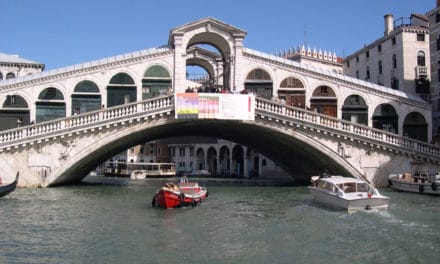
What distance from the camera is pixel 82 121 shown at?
2923 cm

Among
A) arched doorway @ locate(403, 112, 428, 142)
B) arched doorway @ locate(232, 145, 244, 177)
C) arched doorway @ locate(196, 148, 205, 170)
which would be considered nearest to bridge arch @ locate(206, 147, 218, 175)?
arched doorway @ locate(196, 148, 205, 170)

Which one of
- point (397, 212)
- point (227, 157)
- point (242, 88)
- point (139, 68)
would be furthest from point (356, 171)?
point (227, 157)

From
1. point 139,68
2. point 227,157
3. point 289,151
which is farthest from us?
point 227,157

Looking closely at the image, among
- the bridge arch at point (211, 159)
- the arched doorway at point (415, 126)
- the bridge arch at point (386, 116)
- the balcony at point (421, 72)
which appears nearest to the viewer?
the bridge arch at point (386, 116)

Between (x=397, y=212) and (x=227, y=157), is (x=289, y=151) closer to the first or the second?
(x=397, y=212)

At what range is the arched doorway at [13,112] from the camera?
32438mm

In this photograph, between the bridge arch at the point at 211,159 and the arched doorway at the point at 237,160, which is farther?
the bridge arch at the point at 211,159

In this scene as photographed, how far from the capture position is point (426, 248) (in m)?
13.5

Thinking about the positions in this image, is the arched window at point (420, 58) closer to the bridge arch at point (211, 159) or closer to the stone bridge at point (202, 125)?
the stone bridge at point (202, 125)

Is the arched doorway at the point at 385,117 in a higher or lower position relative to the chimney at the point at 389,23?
lower

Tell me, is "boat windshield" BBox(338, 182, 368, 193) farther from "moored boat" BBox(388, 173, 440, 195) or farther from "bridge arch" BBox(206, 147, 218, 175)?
"bridge arch" BBox(206, 147, 218, 175)

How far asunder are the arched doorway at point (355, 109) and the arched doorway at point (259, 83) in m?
5.08

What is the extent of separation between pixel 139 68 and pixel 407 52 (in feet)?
71.4

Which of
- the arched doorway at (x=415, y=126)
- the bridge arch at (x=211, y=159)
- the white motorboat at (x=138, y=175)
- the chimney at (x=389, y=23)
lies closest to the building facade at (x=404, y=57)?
the chimney at (x=389, y=23)
